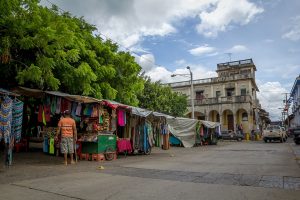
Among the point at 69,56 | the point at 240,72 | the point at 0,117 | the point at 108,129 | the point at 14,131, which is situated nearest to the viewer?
the point at 0,117

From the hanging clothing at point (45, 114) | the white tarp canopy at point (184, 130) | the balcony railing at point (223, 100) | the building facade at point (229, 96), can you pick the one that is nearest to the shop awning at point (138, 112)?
the hanging clothing at point (45, 114)

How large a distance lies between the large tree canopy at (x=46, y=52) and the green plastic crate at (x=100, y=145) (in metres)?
2.48

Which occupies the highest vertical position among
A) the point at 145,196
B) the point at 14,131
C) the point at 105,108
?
the point at 105,108

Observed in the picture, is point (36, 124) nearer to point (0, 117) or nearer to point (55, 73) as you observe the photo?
point (55, 73)

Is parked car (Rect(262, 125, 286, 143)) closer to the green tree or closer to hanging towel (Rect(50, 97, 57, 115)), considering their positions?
the green tree

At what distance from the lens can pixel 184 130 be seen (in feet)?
77.3

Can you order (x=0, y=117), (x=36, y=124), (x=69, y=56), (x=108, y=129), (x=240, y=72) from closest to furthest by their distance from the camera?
(x=0, y=117) < (x=69, y=56) < (x=108, y=129) < (x=36, y=124) < (x=240, y=72)

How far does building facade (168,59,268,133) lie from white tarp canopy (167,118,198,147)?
2224 cm

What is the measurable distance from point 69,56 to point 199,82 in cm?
3935

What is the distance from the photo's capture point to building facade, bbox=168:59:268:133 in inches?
1745

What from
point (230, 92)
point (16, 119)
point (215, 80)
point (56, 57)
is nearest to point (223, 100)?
point (230, 92)

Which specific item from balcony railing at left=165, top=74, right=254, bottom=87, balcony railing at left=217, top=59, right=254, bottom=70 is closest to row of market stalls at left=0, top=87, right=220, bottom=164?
balcony railing at left=165, top=74, right=254, bottom=87

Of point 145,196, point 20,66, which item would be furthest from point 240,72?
point 145,196

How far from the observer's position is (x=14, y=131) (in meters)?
9.77
